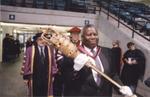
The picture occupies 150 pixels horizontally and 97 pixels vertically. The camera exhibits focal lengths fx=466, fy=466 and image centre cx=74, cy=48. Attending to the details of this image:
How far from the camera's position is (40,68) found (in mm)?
7523

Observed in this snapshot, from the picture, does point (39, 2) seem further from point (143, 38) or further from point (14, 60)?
point (143, 38)

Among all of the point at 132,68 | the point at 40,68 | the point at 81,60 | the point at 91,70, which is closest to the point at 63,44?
the point at 81,60

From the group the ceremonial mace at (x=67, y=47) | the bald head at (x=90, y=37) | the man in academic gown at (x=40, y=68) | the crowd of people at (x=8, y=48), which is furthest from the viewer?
the crowd of people at (x=8, y=48)

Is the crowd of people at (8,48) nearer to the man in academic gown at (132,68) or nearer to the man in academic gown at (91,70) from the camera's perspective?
the man in academic gown at (132,68)

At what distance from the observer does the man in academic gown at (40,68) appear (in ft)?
24.3

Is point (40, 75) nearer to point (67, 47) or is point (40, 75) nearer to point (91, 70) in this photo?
point (91, 70)

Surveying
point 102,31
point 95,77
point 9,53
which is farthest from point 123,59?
point 9,53

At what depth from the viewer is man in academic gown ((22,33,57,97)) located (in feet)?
24.3

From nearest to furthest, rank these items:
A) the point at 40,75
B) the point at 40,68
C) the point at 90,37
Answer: the point at 90,37 → the point at 40,68 → the point at 40,75

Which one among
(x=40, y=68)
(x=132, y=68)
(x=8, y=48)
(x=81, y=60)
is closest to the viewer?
(x=81, y=60)

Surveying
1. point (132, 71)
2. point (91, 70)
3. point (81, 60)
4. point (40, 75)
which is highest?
point (81, 60)

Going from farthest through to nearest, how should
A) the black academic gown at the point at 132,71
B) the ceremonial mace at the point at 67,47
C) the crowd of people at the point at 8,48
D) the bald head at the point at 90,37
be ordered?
the crowd of people at the point at 8,48 < the black academic gown at the point at 132,71 < the bald head at the point at 90,37 < the ceremonial mace at the point at 67,47

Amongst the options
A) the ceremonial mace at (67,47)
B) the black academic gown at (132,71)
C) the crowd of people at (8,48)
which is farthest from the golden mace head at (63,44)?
the crowd of people at (8,48)

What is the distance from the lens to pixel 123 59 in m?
10.5
